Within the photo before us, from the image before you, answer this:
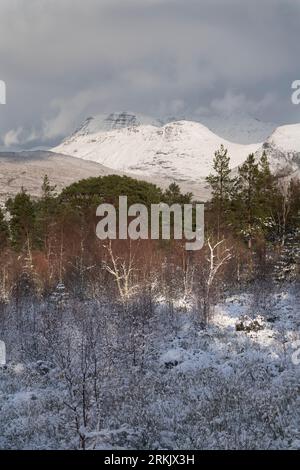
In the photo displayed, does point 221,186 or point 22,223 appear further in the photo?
point 22,223

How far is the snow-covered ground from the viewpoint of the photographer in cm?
1210

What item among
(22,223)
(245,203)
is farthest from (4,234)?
(245,203)

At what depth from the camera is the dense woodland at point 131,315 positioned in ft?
41.9

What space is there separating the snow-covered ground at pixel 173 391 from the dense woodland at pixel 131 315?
59 millimetres

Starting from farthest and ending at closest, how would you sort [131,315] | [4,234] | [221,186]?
[4,234], [221,186], [131,315]

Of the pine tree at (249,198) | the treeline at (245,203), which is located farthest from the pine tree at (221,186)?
the pine tree at (249,198)

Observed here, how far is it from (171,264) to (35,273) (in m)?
10.9

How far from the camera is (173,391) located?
15844 mm

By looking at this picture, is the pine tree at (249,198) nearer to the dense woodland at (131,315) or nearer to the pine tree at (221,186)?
the dense woodland at (131,315)

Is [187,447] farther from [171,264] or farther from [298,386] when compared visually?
[171,264]

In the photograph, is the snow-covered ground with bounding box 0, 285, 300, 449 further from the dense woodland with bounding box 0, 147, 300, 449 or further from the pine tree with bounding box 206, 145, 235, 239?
the pine tree with bounding box 206, 145, 235, 239

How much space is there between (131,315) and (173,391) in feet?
31.4

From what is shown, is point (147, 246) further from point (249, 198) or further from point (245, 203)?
point (249, 198)

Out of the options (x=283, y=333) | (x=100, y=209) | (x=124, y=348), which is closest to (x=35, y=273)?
(x=100, y=209)
